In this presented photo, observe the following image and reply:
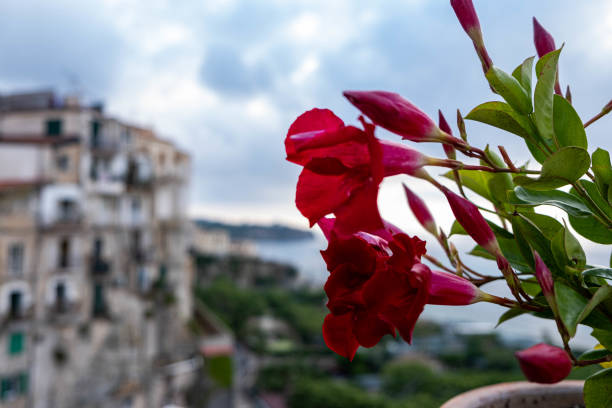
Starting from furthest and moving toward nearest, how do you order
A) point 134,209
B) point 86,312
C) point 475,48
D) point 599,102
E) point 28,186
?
1. point 134,209
2. point 86,312
3. point 28,186
4. point 599,102
5. point 475,48

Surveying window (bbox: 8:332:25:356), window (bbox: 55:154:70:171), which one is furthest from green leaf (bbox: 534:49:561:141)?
window (bbox: 8:332:25:356)

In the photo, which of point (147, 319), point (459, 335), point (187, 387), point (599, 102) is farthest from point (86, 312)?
point (459, 335)

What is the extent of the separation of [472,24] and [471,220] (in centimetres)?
14

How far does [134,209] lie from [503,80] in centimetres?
893

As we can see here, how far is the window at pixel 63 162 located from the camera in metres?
7.13

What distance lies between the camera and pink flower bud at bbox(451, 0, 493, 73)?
32 cm

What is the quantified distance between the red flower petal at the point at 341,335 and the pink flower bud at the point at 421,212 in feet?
0.46

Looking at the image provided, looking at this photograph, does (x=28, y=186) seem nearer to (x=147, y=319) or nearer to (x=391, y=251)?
(x=147, y=319)

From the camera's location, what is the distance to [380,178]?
0.23 metres

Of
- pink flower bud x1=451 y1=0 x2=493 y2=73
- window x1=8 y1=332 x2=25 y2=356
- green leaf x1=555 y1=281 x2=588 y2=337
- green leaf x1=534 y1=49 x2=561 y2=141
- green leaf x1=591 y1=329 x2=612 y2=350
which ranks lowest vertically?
window x1=8 y1=332 x2=25 y2=356

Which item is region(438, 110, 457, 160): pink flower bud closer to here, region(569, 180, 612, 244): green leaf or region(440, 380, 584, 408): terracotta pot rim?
region(569, 180, 612, 244): green leaf

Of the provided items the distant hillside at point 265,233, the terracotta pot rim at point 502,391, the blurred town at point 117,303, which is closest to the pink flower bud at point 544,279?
the terracotta pot rim at point 502,391

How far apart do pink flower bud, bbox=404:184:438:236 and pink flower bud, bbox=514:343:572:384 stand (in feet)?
0.38

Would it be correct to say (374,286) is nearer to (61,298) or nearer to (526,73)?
(526,73)
